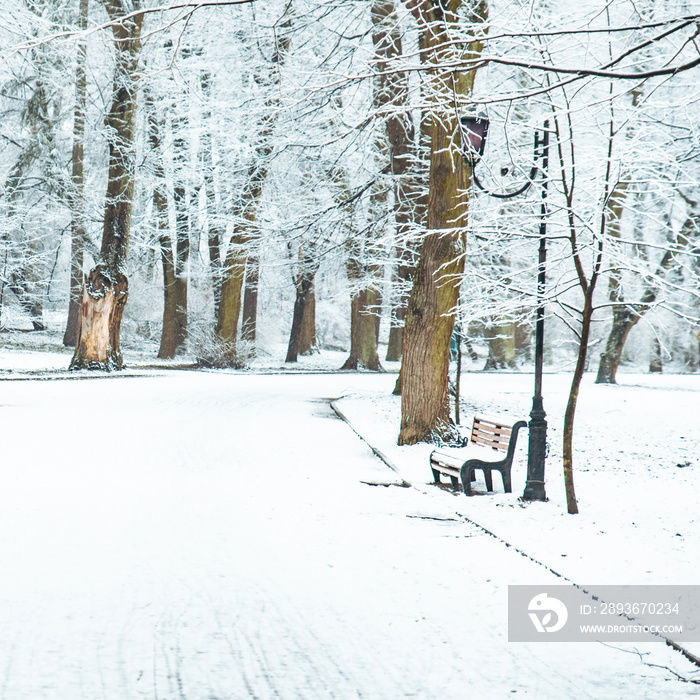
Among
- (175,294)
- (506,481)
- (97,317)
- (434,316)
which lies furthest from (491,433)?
(175,294)

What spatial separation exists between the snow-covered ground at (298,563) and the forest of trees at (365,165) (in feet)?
5.47

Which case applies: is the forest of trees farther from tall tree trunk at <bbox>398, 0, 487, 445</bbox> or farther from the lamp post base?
the lamp post base

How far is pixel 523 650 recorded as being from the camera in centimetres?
363

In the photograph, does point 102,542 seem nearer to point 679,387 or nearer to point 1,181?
point 679,387

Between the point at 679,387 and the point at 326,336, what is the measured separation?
24266mm

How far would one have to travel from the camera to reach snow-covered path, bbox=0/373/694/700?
10.6 feet

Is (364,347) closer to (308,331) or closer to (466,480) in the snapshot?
(308,331)

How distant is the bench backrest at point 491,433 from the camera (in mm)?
7812

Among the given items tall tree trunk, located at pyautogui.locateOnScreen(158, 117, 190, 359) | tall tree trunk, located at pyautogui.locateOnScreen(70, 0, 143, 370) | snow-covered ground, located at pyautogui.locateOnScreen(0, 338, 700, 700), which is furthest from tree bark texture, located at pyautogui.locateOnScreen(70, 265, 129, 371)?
snow-covered ground, located at pyautogui.locateOnScreen(0, 338, 700, 700)

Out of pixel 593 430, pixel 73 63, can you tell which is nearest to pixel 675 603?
pixel 593 430
